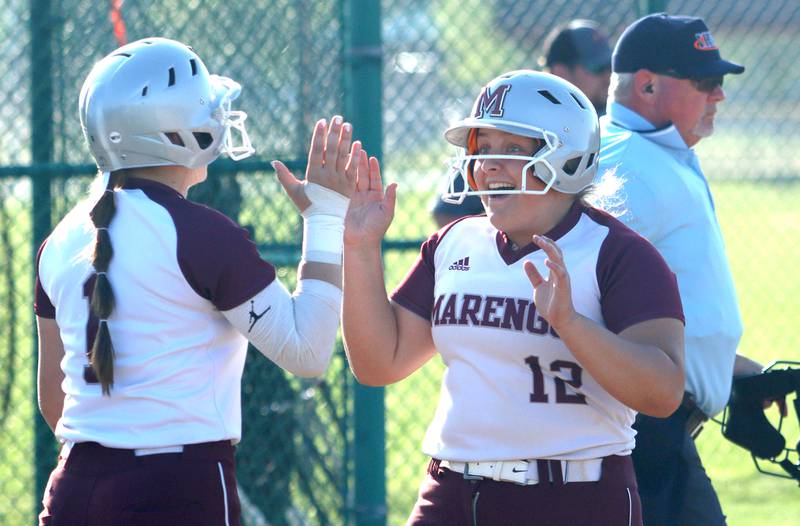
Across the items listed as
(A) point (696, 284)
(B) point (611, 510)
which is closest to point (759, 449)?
(A) point (696, 284)

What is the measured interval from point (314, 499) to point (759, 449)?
209 centimetres

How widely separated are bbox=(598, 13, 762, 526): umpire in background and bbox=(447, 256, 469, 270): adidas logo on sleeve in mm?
697

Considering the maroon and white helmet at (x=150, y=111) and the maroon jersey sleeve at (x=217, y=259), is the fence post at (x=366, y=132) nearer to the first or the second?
the maroon and white helmet at (x=150, y=111)

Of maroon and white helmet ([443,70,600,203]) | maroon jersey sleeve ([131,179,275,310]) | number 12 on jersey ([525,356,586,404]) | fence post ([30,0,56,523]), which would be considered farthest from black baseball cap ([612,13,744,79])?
fence post ([30,0,56,523])

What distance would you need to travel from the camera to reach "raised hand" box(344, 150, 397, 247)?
3.13m

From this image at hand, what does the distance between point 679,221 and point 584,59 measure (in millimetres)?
2069

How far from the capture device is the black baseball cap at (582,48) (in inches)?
221

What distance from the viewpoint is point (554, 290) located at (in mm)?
2680

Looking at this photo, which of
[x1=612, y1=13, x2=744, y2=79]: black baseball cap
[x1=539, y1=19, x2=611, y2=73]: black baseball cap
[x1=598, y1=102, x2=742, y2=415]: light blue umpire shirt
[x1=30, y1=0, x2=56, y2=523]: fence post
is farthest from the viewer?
[x1=539, y1=19, x2=611, y2=73]: black baseball cap

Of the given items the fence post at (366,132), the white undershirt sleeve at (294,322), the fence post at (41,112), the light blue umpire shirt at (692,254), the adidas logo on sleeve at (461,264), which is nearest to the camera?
the white undershirt sleeve at (294,322)

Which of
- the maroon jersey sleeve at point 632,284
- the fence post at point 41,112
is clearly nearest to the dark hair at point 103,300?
the maroon jersey sleeve at point 632,284

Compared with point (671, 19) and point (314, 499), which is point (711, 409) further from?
point (314, 499)

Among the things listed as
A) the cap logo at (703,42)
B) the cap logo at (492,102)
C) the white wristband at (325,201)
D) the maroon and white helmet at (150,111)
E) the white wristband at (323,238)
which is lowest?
the white wristband at (323,238)

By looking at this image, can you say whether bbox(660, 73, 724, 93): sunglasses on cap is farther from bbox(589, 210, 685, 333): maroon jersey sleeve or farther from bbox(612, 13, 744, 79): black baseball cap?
bbox(589, 210, 685, 333): maroon jersey sleeve
